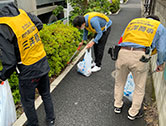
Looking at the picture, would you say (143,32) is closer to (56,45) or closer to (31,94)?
(31,94)

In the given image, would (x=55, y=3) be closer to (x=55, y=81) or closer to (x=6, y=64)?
(x=55, y=81)

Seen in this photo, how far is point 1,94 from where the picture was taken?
215 cm

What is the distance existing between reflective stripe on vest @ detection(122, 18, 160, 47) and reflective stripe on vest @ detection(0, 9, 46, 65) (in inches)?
50.7

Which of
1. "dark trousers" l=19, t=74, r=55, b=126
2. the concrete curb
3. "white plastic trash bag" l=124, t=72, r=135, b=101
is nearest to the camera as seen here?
"dark trousers" l=19, t=74, r=55, b=126

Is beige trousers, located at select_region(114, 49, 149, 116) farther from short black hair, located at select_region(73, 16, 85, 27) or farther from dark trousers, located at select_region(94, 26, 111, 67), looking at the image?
dark trousers, located at select_region(94, 26, 111, 67)

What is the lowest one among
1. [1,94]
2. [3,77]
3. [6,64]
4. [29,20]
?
[1,94]

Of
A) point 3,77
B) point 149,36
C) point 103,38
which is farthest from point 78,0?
point 3,77

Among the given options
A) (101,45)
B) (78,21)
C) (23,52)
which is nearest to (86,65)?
(101,45)

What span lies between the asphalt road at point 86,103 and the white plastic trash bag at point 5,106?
1.65ft

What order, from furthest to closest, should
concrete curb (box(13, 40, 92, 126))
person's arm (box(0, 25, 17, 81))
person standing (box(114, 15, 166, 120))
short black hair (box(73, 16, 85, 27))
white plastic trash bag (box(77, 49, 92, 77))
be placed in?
white plastic trash bag (box(77, 49, 92, 77)), short black hair (box(73, 16, 85, 27)), concrete curb (box(13, 40, 92, 126)), person standing (box(114, 15, 166, 120)), person's arm (box(0, 25, 17, 81))

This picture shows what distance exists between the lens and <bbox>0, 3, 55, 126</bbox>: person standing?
1.67 metres

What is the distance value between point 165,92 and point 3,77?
232 cm

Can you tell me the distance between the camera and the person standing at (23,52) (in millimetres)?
1667

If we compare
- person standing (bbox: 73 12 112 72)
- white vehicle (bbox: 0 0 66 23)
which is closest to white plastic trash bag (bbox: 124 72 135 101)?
person standing (bbox: 73 12 112 72)
